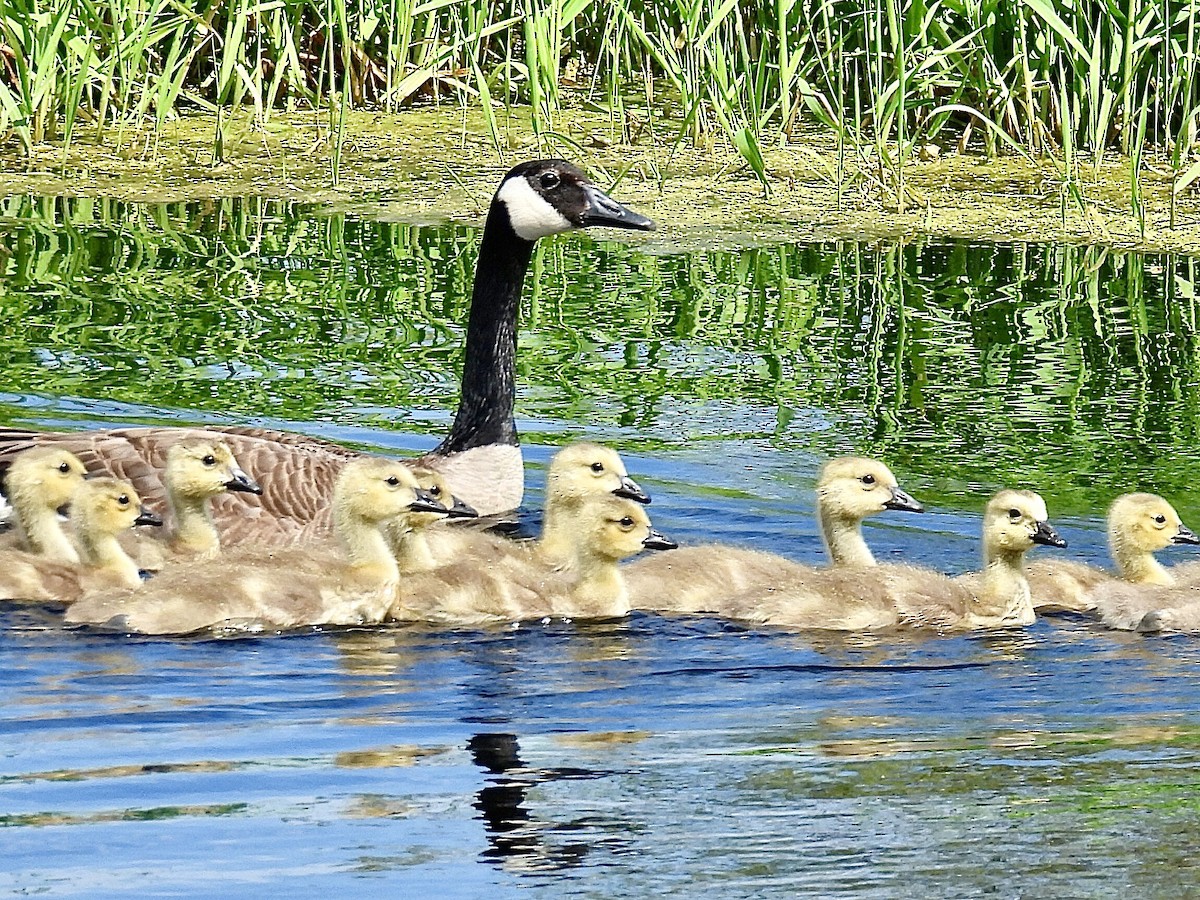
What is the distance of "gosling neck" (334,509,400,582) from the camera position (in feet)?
23.4

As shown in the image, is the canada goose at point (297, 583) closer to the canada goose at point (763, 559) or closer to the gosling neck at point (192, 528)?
the gosling neck at point (192, 528)

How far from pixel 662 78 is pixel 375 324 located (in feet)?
17.5

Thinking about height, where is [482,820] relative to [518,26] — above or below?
below

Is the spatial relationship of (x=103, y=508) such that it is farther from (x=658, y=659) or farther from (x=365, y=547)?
(x=658, y=659)

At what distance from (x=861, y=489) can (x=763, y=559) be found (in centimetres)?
45

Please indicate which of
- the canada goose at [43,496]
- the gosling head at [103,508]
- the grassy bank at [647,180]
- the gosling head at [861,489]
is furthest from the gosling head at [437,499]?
the grassy bank at [647,180]

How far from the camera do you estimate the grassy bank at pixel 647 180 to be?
13.3 metres

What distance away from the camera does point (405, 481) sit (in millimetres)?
7320

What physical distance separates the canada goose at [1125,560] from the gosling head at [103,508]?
2.85 meters

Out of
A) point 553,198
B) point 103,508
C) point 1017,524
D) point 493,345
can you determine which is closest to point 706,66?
point 553,198

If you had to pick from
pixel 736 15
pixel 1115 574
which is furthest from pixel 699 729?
pixel 736 15

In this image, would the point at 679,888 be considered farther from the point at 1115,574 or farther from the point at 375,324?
the point at 375,324

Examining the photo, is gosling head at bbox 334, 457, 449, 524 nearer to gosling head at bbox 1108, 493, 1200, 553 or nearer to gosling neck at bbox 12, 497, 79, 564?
gosling neck at bbox 12, 497, 79, 564

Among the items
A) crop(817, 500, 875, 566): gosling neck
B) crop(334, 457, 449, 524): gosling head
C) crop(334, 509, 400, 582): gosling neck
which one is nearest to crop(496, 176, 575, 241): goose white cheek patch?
crop(817, 500, 875, 566): gosling neck
